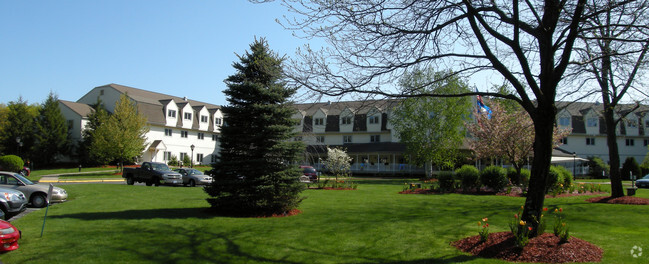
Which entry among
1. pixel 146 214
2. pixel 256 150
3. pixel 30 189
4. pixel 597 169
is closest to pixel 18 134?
pixel 30 189

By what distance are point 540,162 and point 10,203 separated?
590 inches

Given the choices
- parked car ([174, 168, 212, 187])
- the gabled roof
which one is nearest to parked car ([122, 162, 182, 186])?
parked car ([174, 168, 212, 187])

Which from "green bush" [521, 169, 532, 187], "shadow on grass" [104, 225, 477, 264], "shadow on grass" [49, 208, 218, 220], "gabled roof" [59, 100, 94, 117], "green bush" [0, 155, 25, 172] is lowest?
"shadow on grass" [104, 225, 477, 264]

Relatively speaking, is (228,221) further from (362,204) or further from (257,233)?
(362,204)

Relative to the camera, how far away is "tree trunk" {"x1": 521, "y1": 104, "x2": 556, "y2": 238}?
7949mm

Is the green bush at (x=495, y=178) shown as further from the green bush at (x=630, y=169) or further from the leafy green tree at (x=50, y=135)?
the leafy green tree at (x=50, y=135)

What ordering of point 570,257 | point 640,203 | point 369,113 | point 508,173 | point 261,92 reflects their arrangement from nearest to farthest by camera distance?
point 570,257, point 369,113, point 261,92, point 640,203, point 508,173

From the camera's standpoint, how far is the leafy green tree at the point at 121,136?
40469 millimetres

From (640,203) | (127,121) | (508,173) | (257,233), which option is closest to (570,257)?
(257,233)

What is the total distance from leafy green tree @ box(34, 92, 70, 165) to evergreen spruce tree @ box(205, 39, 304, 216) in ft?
134

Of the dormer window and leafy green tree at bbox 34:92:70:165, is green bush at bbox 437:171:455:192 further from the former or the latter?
leafy green tree at bbox 34:92:70:165

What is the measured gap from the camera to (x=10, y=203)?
42.1 feet

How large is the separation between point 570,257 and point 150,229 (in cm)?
955

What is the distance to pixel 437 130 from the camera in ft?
136
